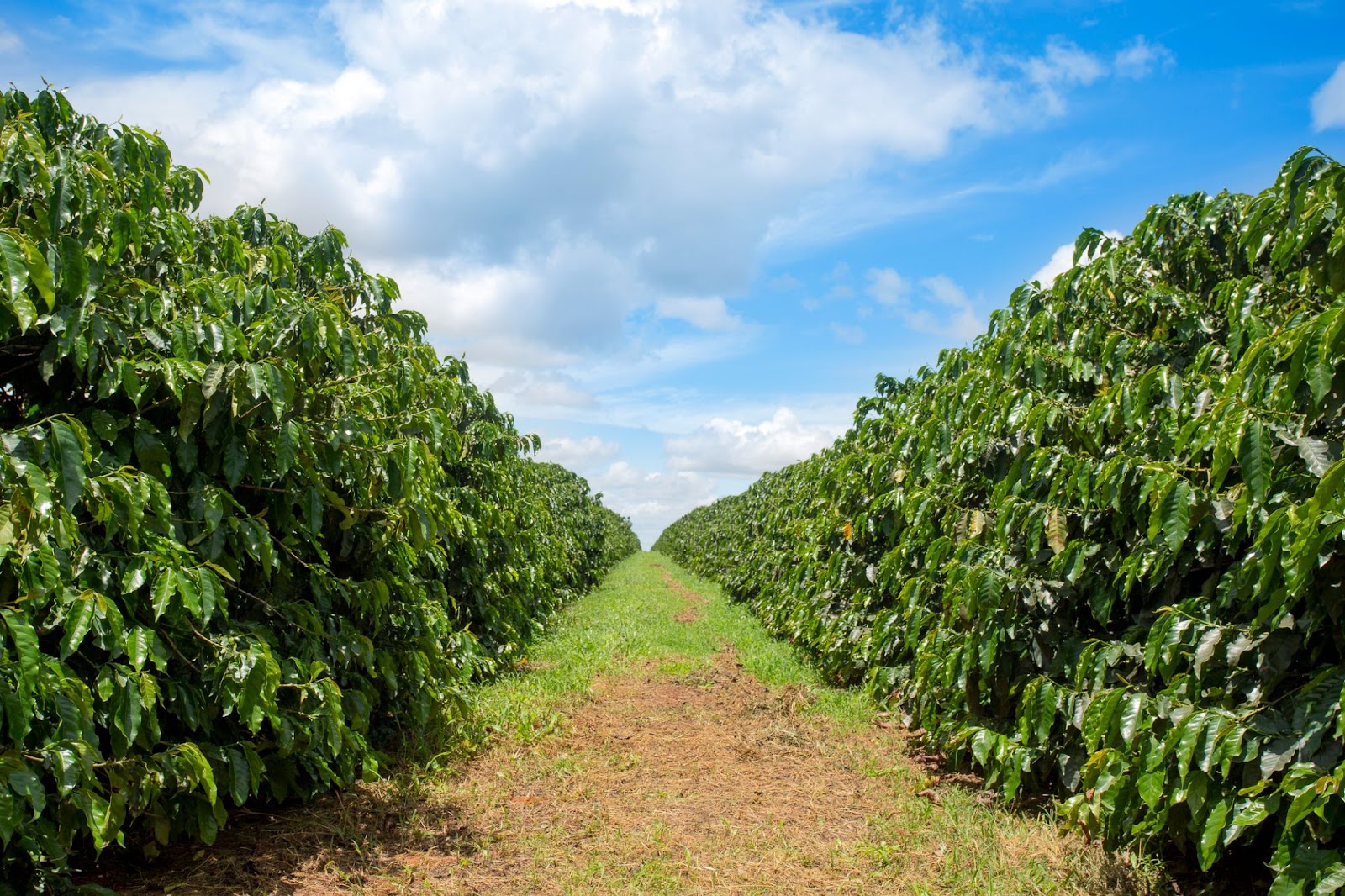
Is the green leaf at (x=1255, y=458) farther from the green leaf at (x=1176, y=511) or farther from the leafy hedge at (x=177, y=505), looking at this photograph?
the leafy hedge at (x=177, y=505)

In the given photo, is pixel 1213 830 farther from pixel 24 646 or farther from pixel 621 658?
pixel 621 658

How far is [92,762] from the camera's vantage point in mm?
2641

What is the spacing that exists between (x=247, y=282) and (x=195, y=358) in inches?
46.5

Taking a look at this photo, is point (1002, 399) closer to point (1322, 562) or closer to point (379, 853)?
point (1322, 562)

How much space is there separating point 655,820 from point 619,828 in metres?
0.23

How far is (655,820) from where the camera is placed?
4.64m

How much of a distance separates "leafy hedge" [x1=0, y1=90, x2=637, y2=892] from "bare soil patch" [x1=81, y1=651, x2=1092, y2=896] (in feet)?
1.03

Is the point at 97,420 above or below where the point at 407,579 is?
above

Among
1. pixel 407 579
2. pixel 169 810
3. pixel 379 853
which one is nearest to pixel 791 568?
pixel 407 579

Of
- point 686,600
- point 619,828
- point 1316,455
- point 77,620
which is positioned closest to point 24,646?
point 77,620

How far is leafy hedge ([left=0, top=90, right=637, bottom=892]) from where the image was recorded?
2.60 m

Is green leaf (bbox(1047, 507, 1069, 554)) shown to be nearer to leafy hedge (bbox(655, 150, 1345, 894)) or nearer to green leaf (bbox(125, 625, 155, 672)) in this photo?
leafy hedge (bbox(655, 150, 1345, 894))

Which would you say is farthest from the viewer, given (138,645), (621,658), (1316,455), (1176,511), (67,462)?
(621,658)

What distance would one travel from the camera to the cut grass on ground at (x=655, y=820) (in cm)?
376
